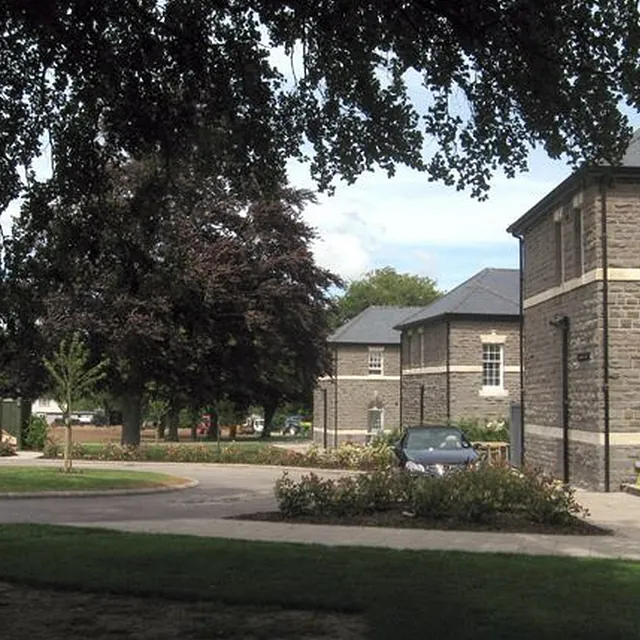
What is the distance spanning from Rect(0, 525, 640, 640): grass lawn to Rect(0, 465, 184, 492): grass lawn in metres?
8.66

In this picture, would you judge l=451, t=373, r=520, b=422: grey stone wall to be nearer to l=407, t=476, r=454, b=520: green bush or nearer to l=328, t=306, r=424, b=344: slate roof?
l=328, t=306, r=424, b=344: slate roof

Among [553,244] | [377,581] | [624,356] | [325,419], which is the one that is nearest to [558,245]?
[553,244]

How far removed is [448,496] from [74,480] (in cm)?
1050

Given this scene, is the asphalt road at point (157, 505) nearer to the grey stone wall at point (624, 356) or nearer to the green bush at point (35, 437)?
the grey stone wall at point (624, 356)

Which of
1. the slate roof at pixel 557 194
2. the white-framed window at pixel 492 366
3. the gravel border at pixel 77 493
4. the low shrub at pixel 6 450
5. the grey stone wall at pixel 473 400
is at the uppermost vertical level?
the slate roof at pixel 557 194

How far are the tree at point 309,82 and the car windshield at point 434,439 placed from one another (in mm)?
11935

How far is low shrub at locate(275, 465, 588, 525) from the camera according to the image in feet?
44.8

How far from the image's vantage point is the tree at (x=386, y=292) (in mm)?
98750

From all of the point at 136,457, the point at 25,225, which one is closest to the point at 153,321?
the point at 136,457

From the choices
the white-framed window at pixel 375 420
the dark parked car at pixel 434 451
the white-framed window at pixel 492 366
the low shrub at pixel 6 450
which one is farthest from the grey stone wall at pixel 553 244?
the white-framed window at pixel 375 420

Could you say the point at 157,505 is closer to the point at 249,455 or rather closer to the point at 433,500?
the point at 433,500

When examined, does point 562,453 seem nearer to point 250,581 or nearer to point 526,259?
point 526,259

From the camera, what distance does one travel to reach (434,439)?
19922mm

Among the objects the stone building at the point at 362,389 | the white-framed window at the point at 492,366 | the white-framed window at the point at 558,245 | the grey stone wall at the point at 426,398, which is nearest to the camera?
the white-framed window at the point at 558,245
